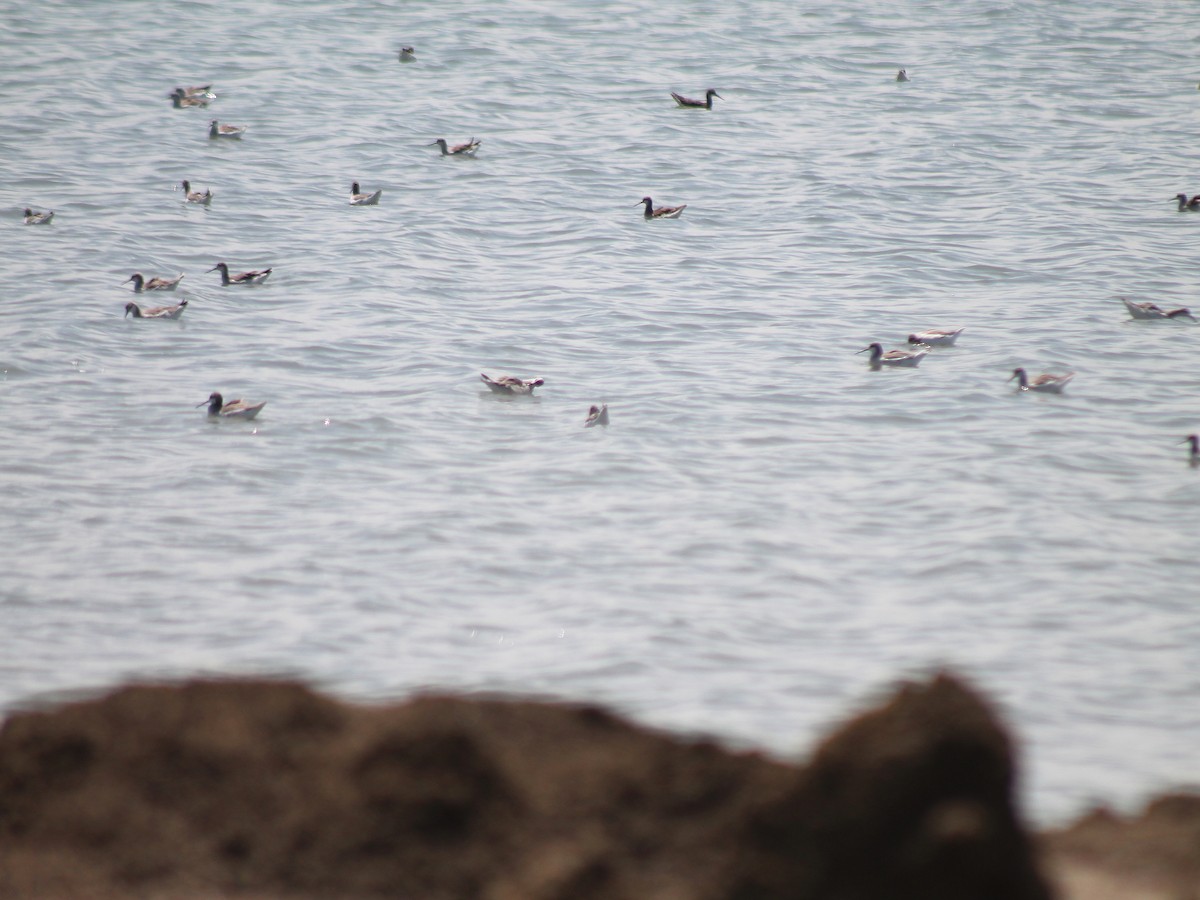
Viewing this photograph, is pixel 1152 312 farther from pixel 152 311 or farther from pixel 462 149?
pixel 462 149

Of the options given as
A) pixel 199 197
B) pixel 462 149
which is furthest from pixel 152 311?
pixel 462 149

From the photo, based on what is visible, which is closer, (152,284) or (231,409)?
(231,409)

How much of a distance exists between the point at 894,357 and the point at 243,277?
9050 mm

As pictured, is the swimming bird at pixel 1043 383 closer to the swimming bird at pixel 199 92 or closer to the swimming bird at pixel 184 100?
the swimming bird at pixel 184 100

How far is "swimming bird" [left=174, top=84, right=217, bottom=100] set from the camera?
2992cm

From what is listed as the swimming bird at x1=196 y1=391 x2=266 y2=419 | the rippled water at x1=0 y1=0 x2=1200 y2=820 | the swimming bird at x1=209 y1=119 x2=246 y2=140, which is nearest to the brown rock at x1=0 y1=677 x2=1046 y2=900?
the rippled water at x1=0 y1=0 x2=1200 y2=820

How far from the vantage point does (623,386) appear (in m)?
15.8

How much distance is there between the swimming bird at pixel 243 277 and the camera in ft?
63.4

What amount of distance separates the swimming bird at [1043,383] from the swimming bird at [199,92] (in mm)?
20914

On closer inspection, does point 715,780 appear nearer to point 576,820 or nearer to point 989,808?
point 576,820

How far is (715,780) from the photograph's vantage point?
17.3ft

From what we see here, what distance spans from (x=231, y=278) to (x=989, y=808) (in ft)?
55.2

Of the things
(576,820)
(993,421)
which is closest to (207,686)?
(576,820)

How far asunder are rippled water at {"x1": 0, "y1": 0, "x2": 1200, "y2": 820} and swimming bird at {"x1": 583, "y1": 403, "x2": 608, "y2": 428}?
0.21 m
